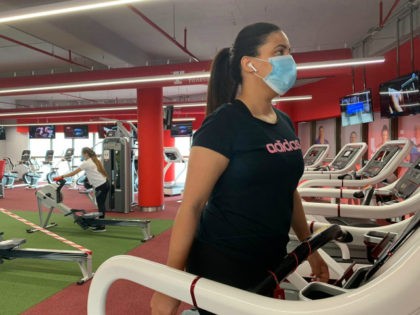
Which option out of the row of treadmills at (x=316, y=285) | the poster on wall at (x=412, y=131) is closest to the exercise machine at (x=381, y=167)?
the poster on wall at (x=412, y=131)

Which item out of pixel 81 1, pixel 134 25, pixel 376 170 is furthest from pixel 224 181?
pixel 134 25

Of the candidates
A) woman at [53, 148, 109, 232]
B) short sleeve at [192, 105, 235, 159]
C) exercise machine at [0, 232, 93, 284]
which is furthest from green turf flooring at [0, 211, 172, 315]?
short sleeve at [192, 105, 235, 159]

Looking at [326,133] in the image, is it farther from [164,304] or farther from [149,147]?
[164,304]

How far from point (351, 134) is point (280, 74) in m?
9.52

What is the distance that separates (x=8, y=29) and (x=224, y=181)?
756cm

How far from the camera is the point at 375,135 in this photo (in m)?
8.56

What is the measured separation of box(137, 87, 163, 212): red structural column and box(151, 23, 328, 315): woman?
7.66 meters

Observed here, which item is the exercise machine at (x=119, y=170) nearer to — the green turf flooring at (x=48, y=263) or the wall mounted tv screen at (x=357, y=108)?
the green turf flooring at (x=48, y=263)

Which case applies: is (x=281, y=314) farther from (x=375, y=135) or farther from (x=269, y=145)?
(x=375, y=135)

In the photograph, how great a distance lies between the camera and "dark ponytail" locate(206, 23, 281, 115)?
1.23 m

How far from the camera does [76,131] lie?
17953mm

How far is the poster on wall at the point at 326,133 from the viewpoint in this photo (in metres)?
11.4

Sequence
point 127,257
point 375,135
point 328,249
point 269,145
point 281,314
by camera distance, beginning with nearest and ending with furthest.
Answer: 1. point 281,314
2. point 127,257
3. point 269,145
4. point 328,249
5. point 375,135

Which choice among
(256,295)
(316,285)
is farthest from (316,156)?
(256,295)
